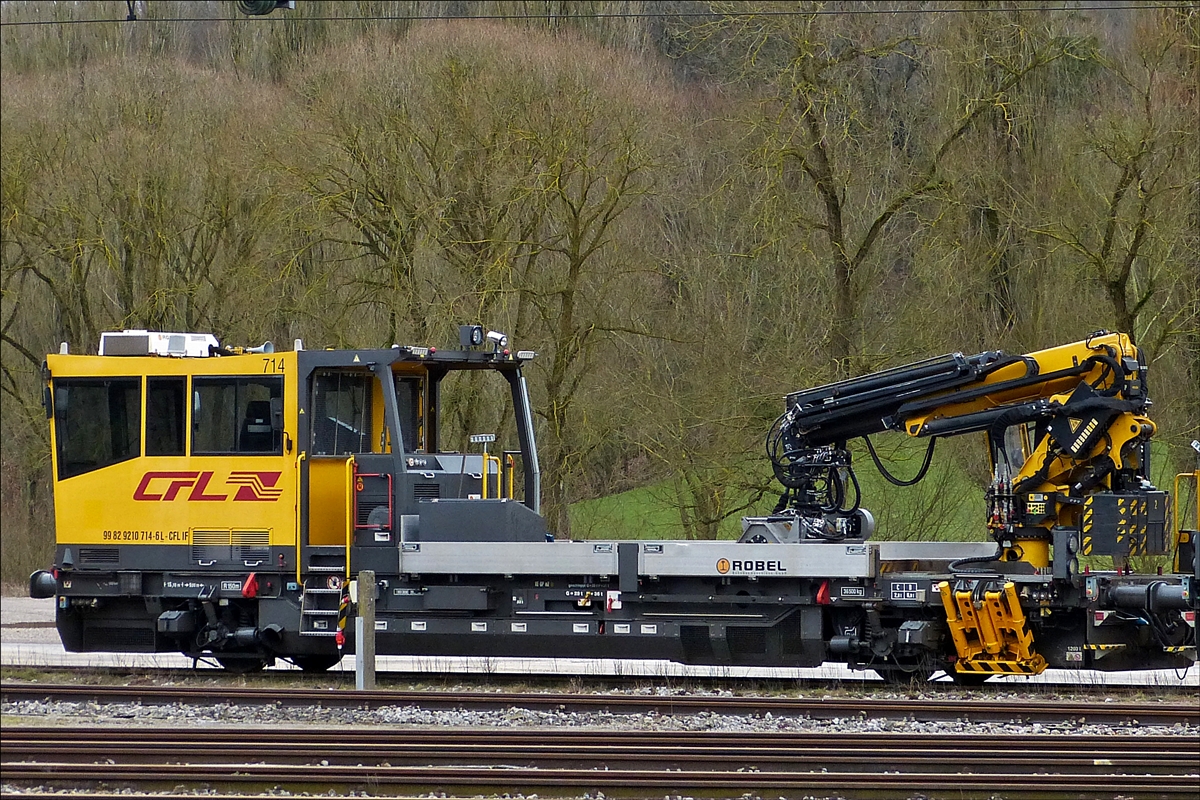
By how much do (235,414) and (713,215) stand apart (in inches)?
414

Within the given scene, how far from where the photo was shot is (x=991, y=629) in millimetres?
12766

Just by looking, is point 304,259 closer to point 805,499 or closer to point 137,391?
point 137,391

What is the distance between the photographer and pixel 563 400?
22.8 m

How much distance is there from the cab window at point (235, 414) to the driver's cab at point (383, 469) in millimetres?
359

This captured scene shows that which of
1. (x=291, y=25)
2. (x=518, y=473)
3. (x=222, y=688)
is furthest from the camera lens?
(x=291, y=25)

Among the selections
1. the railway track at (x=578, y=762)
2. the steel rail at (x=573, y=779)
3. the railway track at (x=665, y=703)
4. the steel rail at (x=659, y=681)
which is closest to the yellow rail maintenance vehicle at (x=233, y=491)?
the steel rail at (x=659, y=681)

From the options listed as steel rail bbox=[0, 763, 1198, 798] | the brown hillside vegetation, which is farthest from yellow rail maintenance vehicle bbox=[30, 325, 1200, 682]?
the brown hillside vegetation

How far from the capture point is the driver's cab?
1388cm

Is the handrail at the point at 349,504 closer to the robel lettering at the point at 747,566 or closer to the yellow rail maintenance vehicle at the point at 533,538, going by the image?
the yellow rail maintenance vehicle at the point at 533,538

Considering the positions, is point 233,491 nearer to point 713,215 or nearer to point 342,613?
point 342,613

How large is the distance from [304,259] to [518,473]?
8661mm

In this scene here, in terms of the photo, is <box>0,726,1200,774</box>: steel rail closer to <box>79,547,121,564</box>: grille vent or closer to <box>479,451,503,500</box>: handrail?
<box>79,547,121,564</box>: grille vent

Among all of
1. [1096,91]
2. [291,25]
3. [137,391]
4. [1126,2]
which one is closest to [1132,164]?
[1096,91]

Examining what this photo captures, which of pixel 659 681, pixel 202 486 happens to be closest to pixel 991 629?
pixel 659 681
